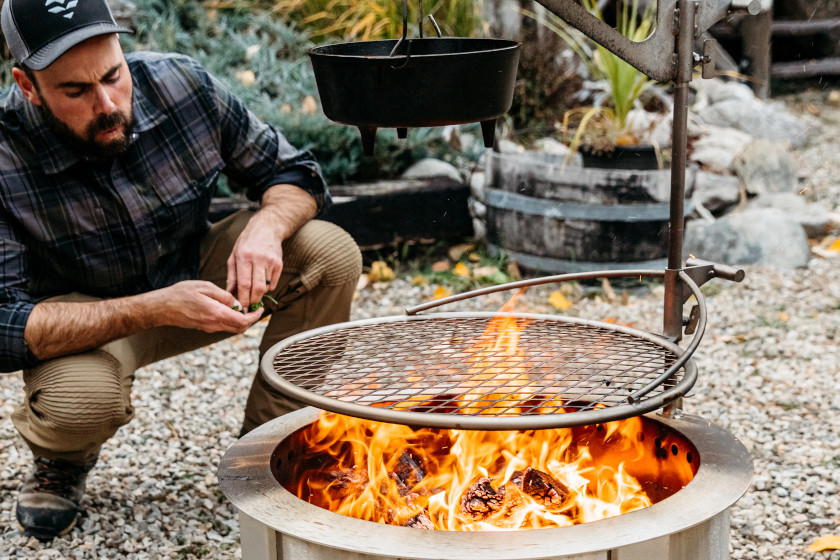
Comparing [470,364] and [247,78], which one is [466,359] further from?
[247,78]

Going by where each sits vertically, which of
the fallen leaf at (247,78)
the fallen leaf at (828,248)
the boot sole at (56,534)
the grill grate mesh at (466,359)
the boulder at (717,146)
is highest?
the fallen leaf at (247,78)

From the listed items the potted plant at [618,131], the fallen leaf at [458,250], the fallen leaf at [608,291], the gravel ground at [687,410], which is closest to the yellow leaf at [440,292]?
the gravel ground at [687,410]

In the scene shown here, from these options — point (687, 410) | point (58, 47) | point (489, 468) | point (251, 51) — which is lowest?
point (687, 410)

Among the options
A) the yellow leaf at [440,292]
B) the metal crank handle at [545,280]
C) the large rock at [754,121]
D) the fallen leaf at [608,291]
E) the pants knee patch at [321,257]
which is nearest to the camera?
the metal crank handle at [545,280]

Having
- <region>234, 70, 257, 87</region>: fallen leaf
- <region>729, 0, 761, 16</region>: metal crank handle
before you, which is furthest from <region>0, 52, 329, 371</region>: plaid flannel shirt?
<region>234, 70, 257, 87</region>: fallen leaf

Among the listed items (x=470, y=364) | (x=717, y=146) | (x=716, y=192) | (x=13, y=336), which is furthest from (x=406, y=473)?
(x=717, y=146)

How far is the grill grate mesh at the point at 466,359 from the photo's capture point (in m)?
1.94

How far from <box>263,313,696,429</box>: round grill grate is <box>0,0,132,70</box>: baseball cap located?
39.3 inches

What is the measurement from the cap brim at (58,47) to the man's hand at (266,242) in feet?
2.26

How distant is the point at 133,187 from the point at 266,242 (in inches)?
17.2

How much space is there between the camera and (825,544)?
2.40 metres

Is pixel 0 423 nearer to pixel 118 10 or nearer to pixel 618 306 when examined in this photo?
pixel 618 306

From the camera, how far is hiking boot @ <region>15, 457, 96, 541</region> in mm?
2566

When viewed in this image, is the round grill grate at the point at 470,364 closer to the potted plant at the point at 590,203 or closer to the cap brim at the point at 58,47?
the cap brim at the point at 58,47
